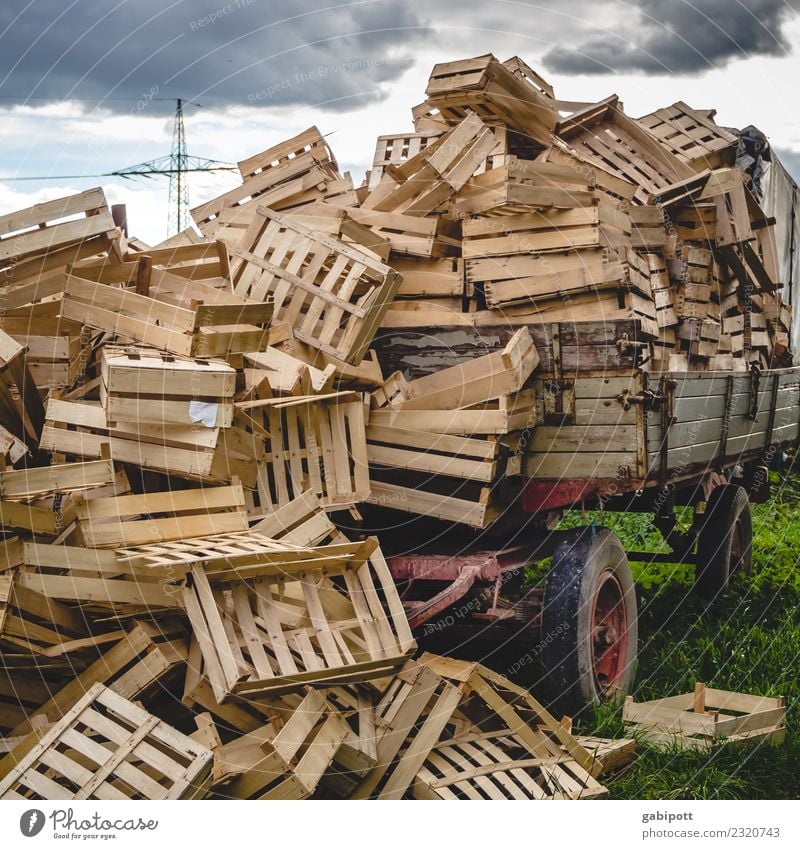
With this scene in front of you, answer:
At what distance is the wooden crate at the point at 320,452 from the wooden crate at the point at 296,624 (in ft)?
2.05

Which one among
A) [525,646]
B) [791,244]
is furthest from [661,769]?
[791,244]

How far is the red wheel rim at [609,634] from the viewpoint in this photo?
19.6 ft

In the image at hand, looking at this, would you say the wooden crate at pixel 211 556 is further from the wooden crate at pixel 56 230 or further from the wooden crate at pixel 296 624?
the wooden crate at pixel 56 230

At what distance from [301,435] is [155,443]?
41.6 inches

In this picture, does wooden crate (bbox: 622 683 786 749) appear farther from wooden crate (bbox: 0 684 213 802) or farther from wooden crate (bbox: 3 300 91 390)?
wooden crate (bbox: 3 300 91 390)

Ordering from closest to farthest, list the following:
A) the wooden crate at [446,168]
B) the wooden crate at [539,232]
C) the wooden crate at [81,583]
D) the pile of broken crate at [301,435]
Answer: the pile of broken crate at [301,435]
the wooden crate at [81,583]
the wooden crate at [539,232]
the wooden crate at [446,168]

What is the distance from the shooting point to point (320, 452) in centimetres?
553

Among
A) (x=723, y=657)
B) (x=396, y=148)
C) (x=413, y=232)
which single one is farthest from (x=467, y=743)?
(x=396, y=148)

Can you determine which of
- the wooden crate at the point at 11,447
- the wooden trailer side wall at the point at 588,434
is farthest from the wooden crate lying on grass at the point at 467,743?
the wooden crate at the point at 11,447

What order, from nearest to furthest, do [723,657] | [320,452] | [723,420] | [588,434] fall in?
1. [320,452]
2. [588,434]
3. [723,657]
4. [723,420]

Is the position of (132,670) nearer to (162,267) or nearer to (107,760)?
(107,760)

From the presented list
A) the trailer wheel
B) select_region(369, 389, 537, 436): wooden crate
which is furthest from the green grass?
select_region(369, 389, 537, 436): wooden crate

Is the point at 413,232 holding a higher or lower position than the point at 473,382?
higher

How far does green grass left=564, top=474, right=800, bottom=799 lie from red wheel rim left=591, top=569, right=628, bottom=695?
0.28 m
